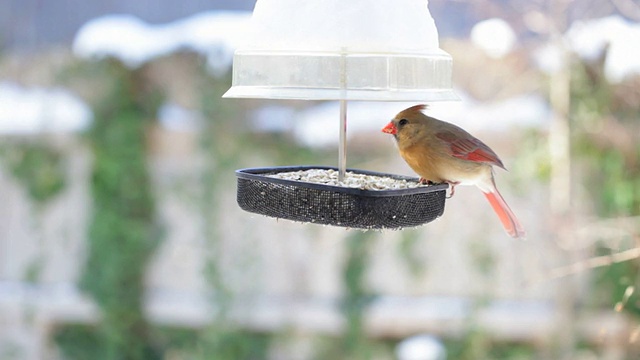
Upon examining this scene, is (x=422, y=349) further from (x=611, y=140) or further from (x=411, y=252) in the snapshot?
(x=611, y=140)

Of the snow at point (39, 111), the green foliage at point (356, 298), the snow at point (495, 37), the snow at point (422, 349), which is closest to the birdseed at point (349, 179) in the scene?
the snow at point (495, 37)

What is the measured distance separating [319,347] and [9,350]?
2.25 meters

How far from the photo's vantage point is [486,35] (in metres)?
5.71

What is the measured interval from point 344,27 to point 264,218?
4.15 meters

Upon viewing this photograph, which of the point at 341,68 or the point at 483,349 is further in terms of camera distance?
the point at 483,349

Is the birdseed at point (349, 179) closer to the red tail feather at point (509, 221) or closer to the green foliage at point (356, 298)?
the red tail feather at point (509, 221)

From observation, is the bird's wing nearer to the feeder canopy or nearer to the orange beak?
the orange beak

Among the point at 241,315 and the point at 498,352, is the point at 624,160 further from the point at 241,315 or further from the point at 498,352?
the point at 241,315

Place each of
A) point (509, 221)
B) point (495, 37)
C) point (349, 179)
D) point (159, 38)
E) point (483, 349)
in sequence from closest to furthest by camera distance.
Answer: point (349, 179) < point (509, 221) < point (495, 37) < point (483, 349) < point (159, 38)

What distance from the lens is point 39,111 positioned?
6.53m

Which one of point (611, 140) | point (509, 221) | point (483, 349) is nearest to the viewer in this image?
point (509, 221)

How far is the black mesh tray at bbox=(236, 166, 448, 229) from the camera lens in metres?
2.25

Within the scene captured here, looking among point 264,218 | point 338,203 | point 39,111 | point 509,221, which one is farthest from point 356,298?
point 338,203

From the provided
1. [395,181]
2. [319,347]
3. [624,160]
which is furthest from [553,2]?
[395,181]
